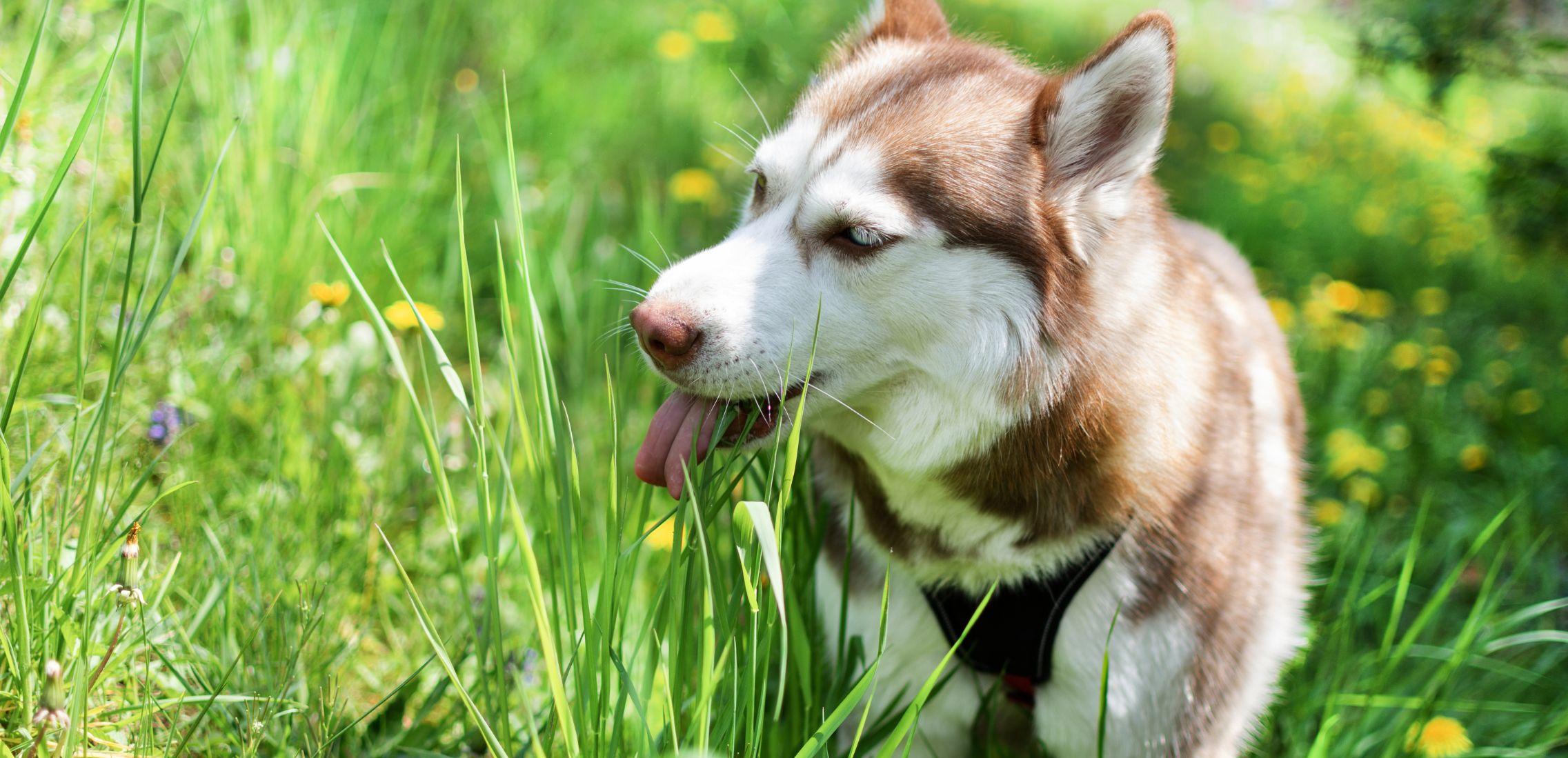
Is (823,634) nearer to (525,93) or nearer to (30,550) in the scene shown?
(30,550)

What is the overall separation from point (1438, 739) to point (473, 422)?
5.93ft

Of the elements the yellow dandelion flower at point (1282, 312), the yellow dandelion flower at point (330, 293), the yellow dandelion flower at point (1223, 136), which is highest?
the yellow dandelion flower at point (330, 293)

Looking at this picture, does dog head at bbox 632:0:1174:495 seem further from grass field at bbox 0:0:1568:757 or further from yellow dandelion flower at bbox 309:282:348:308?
yellow dandelion flower at bbox 309:282:348:308

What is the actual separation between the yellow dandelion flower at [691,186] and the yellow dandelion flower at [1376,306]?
7.88ft

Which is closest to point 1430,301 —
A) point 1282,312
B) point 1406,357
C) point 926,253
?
point 1406,357

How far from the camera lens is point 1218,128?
557 centimetres

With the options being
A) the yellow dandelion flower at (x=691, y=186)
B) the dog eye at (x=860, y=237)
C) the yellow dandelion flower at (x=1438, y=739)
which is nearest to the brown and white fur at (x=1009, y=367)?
the dog eye at (x=860, y=237)

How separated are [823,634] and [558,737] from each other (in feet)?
1.87

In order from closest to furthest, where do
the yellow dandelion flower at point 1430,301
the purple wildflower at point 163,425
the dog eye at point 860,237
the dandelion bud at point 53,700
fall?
the dandelion bud at point 53,700, the dog eye at point 860,237, the purple wildflower at point 163,425, the yellow dandelion flower at point 1430,301

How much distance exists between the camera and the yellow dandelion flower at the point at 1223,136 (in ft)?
17.8

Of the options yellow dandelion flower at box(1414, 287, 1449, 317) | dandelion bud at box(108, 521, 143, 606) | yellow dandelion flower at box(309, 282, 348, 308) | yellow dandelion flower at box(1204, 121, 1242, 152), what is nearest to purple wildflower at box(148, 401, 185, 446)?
yellow dandelion flower at box(309, 282, 348, 308)

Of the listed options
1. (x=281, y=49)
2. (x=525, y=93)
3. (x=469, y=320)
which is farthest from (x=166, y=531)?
(x=525, y=93)

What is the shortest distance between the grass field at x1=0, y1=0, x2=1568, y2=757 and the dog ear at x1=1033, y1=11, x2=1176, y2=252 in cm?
70

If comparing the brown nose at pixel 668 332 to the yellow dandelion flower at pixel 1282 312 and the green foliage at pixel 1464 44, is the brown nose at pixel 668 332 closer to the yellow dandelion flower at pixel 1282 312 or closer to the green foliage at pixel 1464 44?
the green foliage at pixel 1464 44
